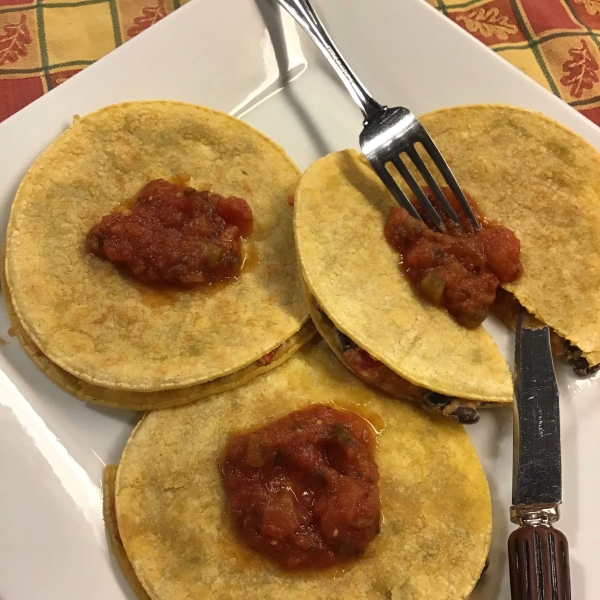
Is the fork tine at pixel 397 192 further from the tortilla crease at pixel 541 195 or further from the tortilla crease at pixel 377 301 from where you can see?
the tortilla crease at pixel 541 195

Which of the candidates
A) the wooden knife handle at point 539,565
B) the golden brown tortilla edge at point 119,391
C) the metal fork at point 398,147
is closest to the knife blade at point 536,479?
the wooden knife handle at point 539,565

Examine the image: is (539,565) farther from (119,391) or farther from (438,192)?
(119,391)

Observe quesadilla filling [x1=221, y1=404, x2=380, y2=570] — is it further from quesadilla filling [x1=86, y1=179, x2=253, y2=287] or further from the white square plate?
quesadilla filling [x1=86, y1=179, x2=253, y2=287]

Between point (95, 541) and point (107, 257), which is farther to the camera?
point (107, 257)

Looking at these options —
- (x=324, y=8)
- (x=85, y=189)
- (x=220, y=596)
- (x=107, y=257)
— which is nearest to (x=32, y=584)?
(x=220, y=596)

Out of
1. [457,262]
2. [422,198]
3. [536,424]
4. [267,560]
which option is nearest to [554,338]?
[536,424]

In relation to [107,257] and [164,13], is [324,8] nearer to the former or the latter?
[164,13]

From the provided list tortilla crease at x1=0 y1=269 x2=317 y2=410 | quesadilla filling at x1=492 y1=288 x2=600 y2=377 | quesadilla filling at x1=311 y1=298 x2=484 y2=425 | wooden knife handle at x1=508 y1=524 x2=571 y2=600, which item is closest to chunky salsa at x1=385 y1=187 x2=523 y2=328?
quesadilla filling at x1=492 y1=288 x2=600 y2=377
